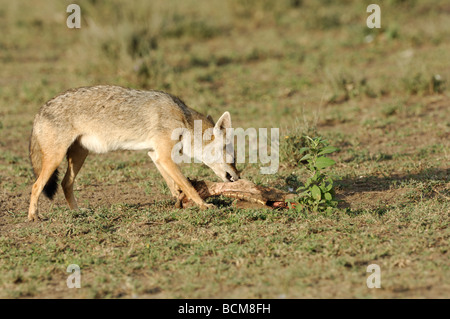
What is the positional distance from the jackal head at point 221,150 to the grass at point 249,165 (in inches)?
14.8

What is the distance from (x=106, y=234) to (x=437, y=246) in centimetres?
319

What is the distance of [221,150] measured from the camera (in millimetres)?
7035

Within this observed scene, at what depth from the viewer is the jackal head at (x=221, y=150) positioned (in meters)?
7.03

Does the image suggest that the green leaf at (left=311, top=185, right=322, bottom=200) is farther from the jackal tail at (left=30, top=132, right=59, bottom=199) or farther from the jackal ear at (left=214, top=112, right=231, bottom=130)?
the jackal tail at (left=30, top=132, right=59, bottom=199)

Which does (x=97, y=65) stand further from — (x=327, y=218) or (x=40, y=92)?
(x=327, y=218)

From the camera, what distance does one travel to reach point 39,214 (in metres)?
6.73

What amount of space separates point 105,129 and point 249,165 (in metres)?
2.53

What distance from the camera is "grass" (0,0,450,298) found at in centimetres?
516

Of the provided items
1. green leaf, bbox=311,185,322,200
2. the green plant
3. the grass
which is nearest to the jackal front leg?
the grass

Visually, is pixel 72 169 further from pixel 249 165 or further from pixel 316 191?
pixel 316 191

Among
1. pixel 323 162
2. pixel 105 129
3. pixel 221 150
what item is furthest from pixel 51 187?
pixel 323 162

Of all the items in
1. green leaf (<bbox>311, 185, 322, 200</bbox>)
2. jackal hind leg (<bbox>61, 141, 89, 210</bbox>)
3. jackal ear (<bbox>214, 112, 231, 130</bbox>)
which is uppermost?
jackal ear (<bbox>214, 112, 231, 130</bbox>)

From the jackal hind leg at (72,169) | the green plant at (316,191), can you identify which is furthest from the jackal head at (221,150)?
the jackal hind leg at (72,169)
